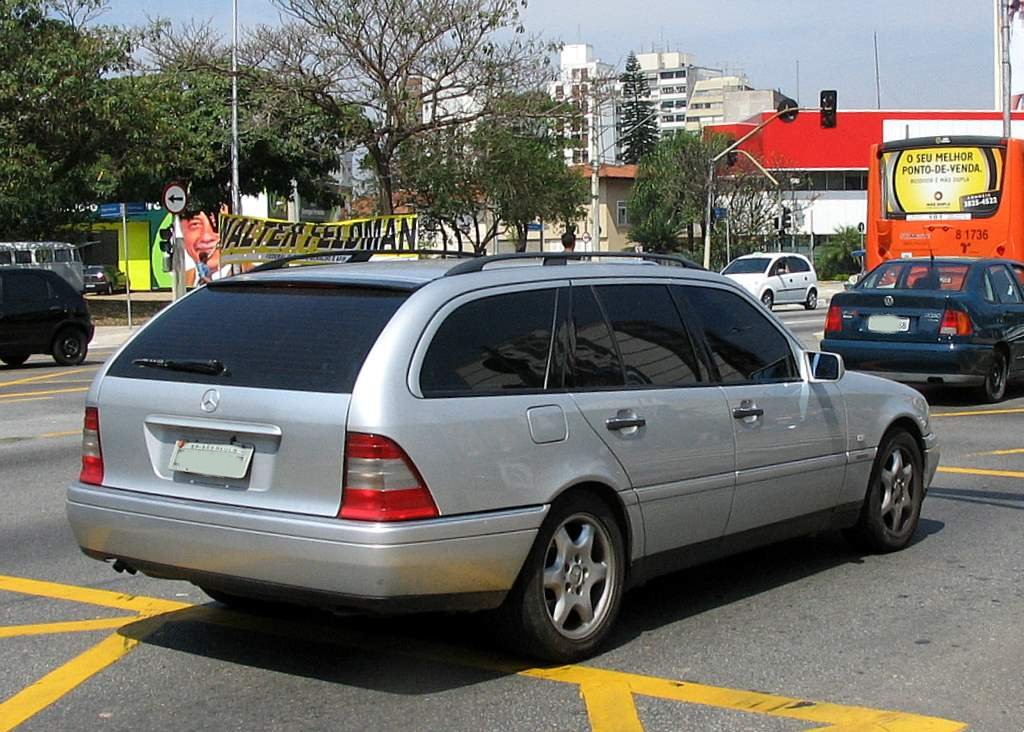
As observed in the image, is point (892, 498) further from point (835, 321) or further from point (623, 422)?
point (835, 321)

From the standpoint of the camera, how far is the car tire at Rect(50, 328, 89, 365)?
23203 mm

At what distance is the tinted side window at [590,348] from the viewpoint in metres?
5.87

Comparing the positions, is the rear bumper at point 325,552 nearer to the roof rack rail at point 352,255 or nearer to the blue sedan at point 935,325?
the roof rack rail at point 352,255

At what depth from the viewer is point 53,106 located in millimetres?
34844

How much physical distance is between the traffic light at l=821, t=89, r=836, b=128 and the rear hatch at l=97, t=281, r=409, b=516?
37.0m

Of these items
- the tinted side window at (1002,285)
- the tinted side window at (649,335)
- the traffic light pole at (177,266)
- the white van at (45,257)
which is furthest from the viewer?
the white van at (45,257)

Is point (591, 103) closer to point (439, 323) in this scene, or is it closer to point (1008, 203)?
point (1008, 203)

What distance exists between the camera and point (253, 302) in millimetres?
5785

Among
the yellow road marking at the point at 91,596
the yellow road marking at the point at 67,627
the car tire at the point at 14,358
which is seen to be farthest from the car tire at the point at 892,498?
the car tire at the point at 14,358

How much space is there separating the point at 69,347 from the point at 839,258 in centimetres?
5392

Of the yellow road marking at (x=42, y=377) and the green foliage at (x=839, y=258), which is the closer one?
the yellow road marking at (x=42, y=377)

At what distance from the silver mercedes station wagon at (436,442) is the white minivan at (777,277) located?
34.4m

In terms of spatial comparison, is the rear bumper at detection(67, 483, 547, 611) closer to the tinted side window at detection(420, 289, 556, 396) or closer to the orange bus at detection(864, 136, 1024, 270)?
the tinted side window at detection(420, 289, 556, 396)

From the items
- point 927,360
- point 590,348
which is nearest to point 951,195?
point 927,360
